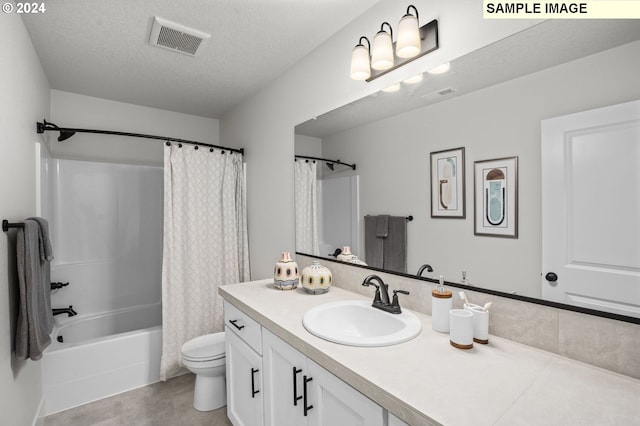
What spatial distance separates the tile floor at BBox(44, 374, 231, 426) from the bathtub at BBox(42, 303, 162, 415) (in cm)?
7

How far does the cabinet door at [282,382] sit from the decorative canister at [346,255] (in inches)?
25.0

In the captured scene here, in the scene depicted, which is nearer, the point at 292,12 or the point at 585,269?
the point at 585,269

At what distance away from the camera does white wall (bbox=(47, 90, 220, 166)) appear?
8.93 feet

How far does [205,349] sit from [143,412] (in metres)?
0.53

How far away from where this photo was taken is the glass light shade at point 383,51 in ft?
4.62

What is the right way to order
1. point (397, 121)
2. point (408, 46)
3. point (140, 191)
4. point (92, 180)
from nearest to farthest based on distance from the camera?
point (408, 46)
point (397, 121)
point (92, 180)
point (140, 191)

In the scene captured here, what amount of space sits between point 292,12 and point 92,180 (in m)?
2.45

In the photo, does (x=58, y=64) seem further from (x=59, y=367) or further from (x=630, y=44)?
(x=630, y=44)

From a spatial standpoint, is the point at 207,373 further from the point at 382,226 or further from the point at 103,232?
the point at 103,232

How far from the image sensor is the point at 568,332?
3.10ft

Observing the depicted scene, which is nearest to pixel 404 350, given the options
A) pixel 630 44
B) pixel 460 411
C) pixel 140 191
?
→ pixel 460 411

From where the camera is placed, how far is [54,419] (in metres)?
2.01

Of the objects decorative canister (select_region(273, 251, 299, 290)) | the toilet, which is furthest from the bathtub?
decorative canister (select_region(273, 251, 299, 290))

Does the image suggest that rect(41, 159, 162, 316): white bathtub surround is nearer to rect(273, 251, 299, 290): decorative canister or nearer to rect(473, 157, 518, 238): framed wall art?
rect(273, 251, 299, 290): decorative canister
